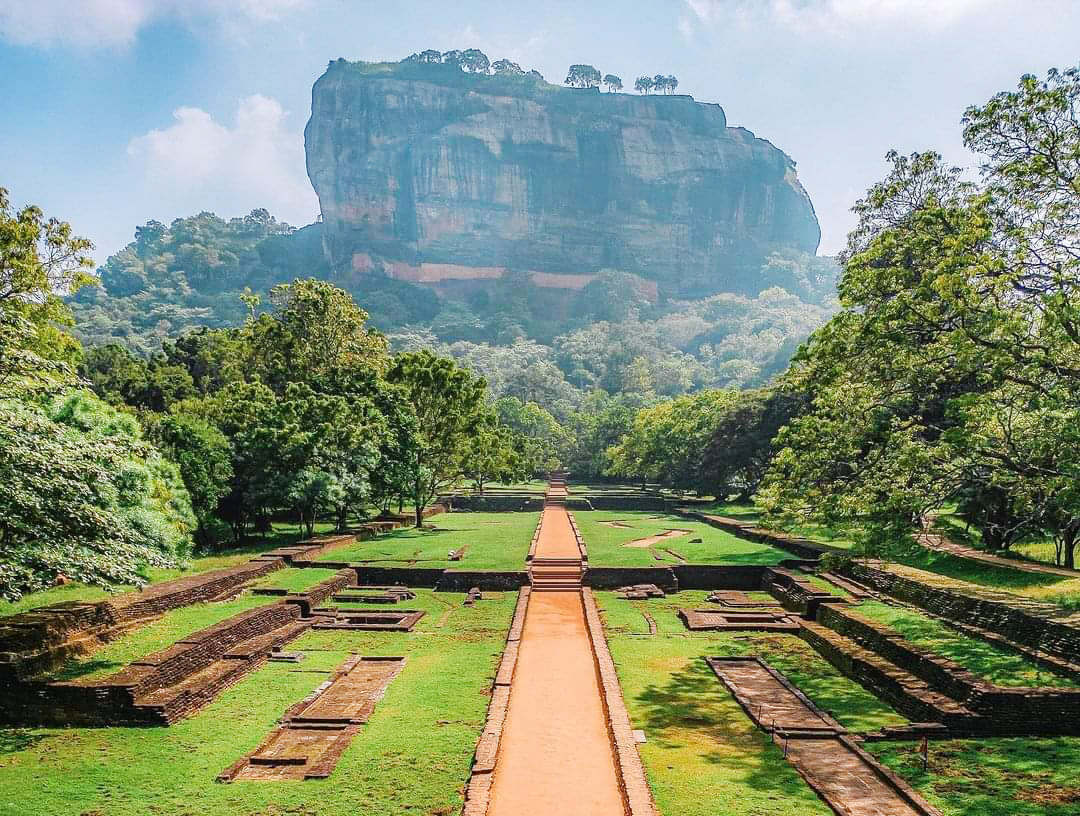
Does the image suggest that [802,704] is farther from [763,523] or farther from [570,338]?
[570,338]

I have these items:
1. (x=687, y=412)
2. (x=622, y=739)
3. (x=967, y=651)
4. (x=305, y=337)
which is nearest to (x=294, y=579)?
(x=622, y=739)

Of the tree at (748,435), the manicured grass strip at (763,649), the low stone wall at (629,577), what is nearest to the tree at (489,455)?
the tree at (748,435)

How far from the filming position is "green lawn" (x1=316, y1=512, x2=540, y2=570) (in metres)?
21.8

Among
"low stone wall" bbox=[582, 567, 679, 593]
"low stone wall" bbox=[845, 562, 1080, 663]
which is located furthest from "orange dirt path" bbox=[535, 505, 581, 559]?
"low stone wall" bbox=[845, 562, 1080, 663]

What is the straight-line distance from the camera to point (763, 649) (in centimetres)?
1423

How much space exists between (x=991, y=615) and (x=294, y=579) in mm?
14767

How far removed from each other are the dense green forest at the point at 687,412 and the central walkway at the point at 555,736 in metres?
5.18

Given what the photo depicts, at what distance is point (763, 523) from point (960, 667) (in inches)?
229

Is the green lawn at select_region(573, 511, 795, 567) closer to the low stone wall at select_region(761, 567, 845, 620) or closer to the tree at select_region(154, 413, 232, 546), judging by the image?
the low stone wall at select_region(761, 567, 845, 620)

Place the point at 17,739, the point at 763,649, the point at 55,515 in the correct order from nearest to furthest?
the point at 17,739 → the point at 55,515 → the point at 763,649

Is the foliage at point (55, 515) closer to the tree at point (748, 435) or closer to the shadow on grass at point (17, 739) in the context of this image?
the shadow on grass at point (17, 739)

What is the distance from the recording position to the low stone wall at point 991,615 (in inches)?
437

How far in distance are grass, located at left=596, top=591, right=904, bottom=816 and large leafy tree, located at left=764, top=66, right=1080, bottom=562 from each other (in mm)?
2688

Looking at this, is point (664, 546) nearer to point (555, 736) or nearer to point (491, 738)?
point (555, 736)
